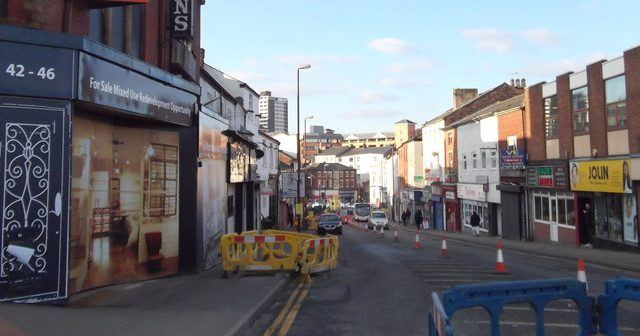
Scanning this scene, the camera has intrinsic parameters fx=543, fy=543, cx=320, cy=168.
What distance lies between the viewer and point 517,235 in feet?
105

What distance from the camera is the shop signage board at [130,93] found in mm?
9195

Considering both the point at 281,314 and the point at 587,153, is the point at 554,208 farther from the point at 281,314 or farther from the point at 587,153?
the point at 281,314

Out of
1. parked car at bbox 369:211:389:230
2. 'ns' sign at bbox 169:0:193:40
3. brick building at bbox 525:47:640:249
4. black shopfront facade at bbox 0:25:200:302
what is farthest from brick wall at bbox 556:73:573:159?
parked car at bbox 369:211:389:230

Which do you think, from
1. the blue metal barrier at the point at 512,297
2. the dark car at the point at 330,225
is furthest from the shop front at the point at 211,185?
the dark car at the point at 330,225

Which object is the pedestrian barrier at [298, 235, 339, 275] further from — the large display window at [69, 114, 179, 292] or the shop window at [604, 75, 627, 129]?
the shop window at [604, 75, 627, 129]

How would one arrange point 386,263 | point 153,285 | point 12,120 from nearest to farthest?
point 12,120
point 153,285
point 386,263

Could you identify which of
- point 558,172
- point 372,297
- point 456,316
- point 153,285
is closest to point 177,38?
point 153,285

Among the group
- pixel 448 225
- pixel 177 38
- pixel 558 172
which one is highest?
pixel 177 38

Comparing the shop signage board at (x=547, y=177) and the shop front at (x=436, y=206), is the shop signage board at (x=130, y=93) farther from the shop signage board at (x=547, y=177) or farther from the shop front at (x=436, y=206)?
the shop front at (x=436, y=206)

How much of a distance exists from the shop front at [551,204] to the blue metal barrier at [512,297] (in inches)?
817

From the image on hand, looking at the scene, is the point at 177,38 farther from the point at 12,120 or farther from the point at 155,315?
the point at 155,315

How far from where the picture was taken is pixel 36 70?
855 centimetres

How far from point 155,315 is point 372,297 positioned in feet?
13.9

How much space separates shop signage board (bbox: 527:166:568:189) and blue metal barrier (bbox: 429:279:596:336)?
21.0 metres
